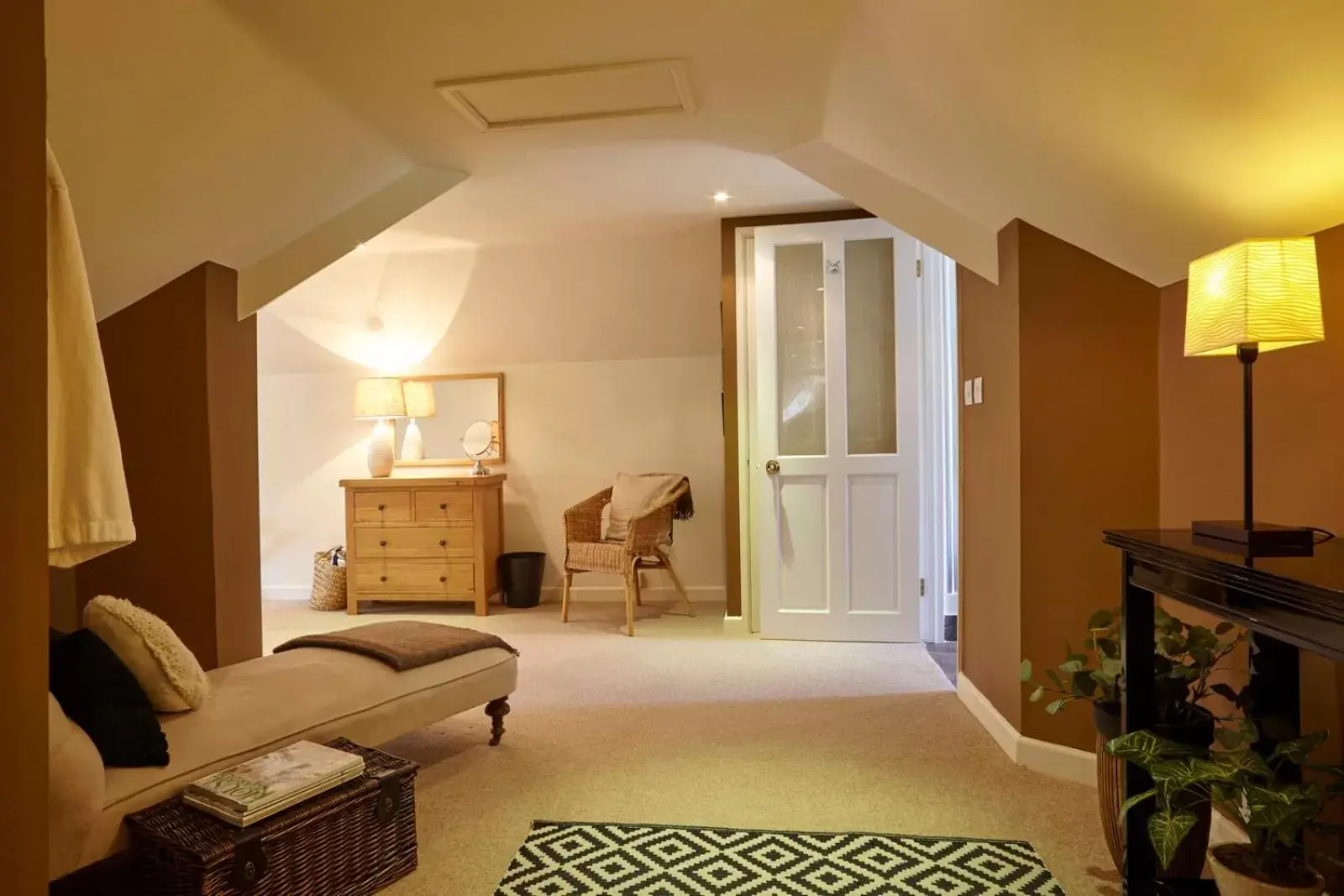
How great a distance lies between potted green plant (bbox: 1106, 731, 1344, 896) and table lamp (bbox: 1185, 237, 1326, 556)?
0.36 metres

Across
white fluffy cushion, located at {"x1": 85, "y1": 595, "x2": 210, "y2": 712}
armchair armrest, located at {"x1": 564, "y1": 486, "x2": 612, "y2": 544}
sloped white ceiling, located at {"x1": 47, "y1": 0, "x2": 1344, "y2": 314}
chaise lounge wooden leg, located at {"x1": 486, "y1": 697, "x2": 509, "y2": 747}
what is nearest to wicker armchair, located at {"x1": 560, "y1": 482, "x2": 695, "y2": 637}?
armchair armrest, located at {"x1": 564, "y1": 486, "x2": 612, "y2": 544}

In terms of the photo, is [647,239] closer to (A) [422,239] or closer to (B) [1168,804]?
(A) [422,239]

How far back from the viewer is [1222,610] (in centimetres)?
136

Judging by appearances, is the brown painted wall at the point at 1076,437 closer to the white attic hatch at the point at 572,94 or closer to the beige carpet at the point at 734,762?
the beige carpet at the point at 734,762

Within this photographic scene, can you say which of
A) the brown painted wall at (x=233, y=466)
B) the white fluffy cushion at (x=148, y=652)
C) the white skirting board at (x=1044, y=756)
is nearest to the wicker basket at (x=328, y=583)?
the brown painted wall at (x=233, y=466)

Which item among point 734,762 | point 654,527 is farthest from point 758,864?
point 654,527

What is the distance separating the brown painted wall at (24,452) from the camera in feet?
3.15

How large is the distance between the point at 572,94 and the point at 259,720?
2026mm

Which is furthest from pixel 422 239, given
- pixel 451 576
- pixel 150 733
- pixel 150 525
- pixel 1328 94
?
pixel 1328 94

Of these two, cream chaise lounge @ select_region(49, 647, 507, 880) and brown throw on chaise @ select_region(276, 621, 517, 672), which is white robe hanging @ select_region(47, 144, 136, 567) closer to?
cream chaise lounge @ select_region(49, 647, 507, 880)

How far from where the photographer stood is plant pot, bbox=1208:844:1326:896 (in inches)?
54.2

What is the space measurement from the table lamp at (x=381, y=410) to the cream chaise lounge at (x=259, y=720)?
9.28 ft

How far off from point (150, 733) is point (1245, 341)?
7.80ft

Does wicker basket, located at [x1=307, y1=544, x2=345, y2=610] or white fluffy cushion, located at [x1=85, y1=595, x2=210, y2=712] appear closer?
white fluffy cushion, located at [x1=85, y1=595, x2=210, y2=712]
